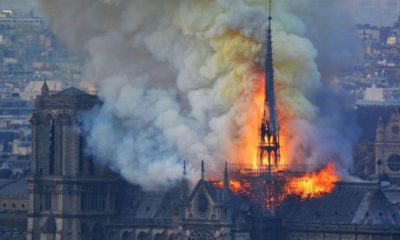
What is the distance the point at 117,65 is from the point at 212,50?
617 centimetres

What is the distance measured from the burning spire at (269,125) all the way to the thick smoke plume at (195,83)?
0.93 meters

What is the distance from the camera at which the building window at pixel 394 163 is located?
7290 inches

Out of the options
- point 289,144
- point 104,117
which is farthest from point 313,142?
point 104,117

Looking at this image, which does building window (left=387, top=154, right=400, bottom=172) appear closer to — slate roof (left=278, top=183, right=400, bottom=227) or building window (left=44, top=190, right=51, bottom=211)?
building window (left=44, top=190, right=51, bottom=211)

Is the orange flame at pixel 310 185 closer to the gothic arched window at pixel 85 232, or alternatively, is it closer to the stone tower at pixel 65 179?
the stone tower at pixel 65 179

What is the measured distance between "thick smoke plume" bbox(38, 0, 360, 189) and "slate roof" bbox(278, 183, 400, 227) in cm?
244

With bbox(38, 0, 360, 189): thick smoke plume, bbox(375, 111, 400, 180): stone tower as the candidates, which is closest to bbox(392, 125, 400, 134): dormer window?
bbox(375, 111, 400, 180): stone tower

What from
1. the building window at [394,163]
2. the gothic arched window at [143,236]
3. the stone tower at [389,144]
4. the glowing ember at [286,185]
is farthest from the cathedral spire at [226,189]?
the building window at [394,163]

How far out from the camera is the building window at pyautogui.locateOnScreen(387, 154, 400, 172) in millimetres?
185163

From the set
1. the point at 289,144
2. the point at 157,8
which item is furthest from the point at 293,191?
the point at 157,8

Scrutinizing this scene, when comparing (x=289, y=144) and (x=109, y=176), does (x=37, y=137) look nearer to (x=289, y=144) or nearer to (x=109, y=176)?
(x=109, y=176)

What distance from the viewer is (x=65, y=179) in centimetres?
15825

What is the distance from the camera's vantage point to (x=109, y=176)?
15875 cm

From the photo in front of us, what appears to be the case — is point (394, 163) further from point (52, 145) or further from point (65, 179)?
point (65, 179)
